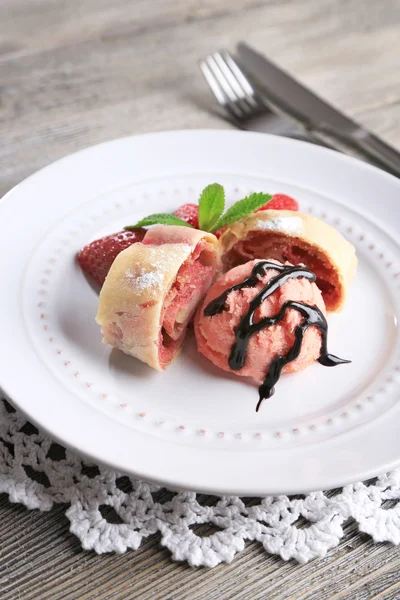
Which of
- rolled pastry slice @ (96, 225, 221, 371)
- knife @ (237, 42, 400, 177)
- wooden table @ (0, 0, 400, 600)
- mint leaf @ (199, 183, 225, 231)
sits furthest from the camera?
knife @ (237, 42, 400, 177)

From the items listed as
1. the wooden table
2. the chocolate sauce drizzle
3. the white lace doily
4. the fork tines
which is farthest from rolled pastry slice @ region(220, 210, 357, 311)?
the fork tines

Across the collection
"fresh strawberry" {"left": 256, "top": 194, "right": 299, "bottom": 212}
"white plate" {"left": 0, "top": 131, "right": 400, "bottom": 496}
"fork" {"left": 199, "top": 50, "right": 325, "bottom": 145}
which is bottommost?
"white plate" {"left": 0, "top": 131, "right": 400, "bottom": 496}

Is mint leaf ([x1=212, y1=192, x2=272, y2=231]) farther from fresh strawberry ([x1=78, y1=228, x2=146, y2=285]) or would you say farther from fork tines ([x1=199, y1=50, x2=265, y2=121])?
fork tines ([x1=199, y1=50, x2=265, y2=121])

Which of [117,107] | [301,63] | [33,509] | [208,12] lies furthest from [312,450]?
[208,12]

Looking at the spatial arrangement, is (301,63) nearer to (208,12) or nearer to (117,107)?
(208,12)

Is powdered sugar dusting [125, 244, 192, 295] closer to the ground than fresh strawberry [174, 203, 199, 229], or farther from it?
closer to the ground
